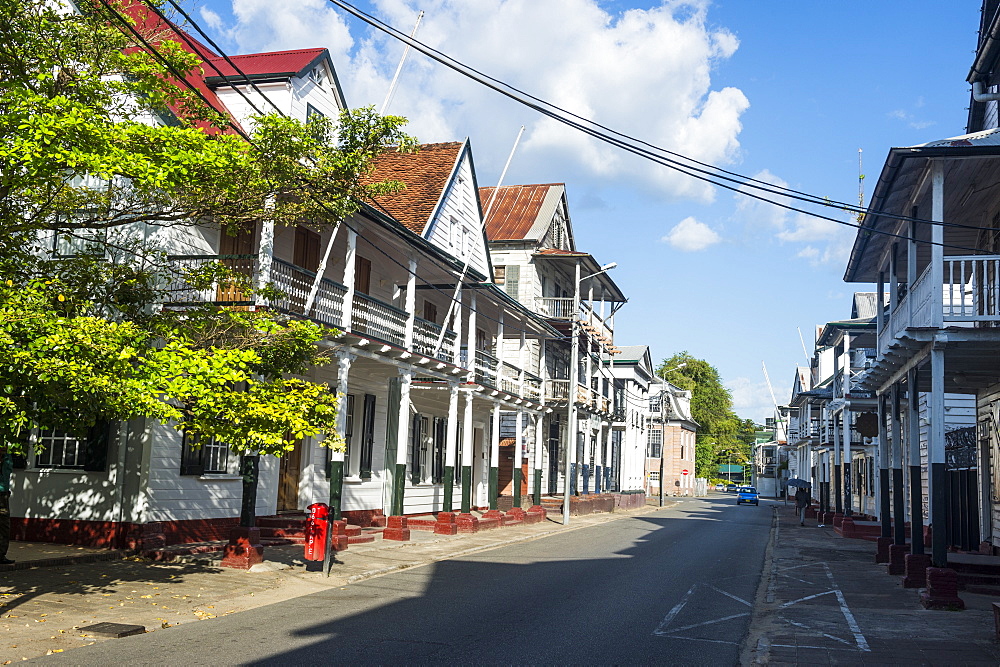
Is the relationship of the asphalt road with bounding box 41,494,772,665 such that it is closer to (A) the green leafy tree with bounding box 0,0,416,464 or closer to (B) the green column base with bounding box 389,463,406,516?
(A) the green leafy tree with bounding box 0,0,416,464

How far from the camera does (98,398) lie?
966 centimetres

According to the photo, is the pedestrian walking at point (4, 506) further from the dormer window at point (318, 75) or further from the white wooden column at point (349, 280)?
the dormer window at point (318, 75)

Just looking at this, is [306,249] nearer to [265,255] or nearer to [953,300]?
[265,255]

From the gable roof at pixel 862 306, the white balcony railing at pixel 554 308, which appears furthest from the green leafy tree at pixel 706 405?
the white balcony railing at pixel 554 308

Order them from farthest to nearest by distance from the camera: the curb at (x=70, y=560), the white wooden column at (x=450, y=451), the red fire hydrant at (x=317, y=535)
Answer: the white wooden column at (x=450, y=451)
the red fire hydrant at (x=317, y=535)
the curb at (x=70, y=560)

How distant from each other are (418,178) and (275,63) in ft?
24.5

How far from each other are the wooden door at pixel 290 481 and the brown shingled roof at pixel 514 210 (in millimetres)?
20372

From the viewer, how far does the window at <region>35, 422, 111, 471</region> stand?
16.4m

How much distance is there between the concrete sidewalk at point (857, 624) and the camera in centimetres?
988

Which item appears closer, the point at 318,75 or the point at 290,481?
the point at 290,481

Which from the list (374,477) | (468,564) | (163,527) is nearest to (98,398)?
(163,527)

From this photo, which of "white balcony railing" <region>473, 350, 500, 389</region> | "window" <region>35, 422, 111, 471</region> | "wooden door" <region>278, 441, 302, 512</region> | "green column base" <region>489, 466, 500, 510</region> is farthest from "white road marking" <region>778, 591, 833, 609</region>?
"green column base" <region>489, 466, 500, 510</region>

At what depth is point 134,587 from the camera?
12578mm

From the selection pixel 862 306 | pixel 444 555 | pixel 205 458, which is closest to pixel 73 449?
pixel 205 458
